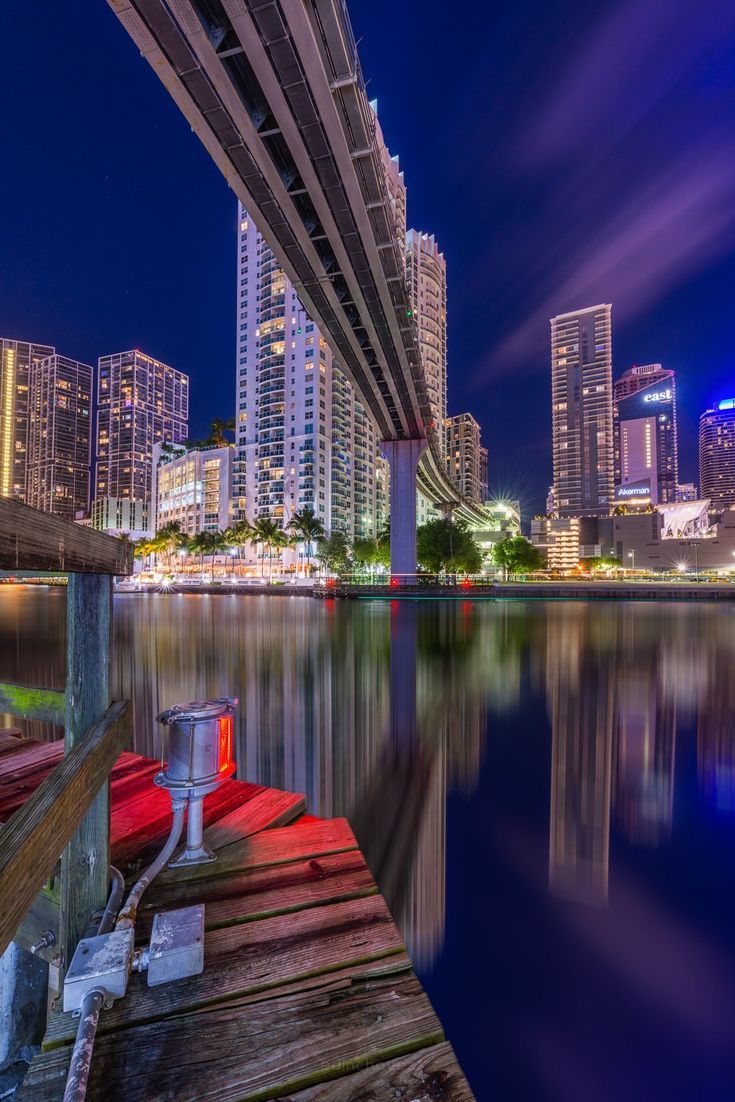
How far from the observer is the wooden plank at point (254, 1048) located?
1.82m

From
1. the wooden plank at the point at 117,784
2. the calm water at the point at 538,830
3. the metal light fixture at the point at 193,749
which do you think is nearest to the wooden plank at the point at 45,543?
Answer: the metal light fixture at the point at 193,749

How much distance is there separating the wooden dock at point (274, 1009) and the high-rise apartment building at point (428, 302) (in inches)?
4977

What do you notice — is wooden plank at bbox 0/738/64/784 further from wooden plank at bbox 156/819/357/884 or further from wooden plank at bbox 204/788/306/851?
wooden plank at bbox 156/819/357/884

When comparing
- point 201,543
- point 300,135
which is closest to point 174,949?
point 300,135

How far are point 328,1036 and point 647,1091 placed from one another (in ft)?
7.43

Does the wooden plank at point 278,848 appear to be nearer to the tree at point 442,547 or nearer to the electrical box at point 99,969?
the electrical box at point 99,969

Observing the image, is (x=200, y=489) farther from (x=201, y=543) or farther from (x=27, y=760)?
(x=27, y=760)

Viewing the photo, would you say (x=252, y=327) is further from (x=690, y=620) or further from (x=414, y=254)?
(x=690, y=620)

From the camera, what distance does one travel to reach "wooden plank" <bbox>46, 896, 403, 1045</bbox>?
2.12 meters

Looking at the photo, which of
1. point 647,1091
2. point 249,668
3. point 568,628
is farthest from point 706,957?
point 568,628

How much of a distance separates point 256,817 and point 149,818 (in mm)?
864

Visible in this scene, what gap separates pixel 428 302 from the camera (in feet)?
420

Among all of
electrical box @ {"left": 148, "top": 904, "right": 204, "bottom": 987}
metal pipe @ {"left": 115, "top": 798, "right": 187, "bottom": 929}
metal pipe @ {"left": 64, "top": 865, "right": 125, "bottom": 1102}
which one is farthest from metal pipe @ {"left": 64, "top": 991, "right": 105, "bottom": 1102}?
metal pipe @ {"left": 115, "top": 798, "right": 187, "bottom": 929}

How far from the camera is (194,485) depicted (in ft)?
403
